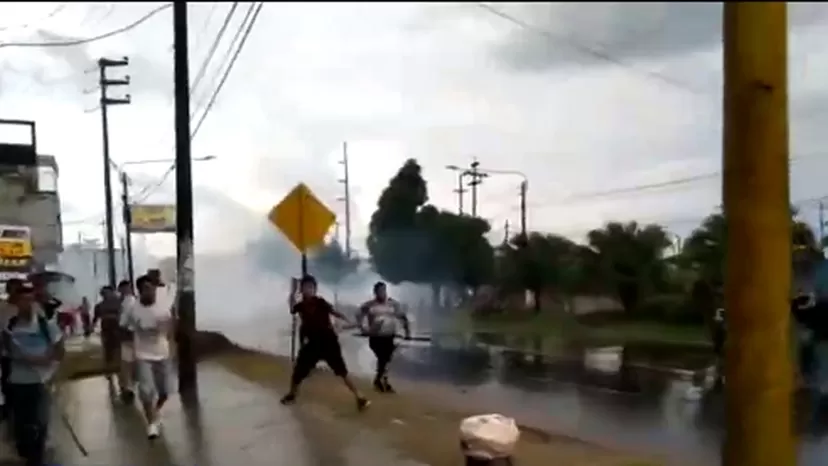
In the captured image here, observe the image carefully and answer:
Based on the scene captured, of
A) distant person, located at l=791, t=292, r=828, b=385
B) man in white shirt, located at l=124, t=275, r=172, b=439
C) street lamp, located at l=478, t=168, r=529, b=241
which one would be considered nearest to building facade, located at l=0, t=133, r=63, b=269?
man in white shirt, located at l=124, t=275, r=172, b=439

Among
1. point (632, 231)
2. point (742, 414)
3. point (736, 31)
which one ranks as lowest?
point (742, 414)

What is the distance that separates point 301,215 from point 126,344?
4.75ft

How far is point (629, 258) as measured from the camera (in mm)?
5043

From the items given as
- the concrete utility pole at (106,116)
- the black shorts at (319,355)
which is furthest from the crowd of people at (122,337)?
the concrete utility pole at (106,116)

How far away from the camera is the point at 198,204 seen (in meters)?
5.36

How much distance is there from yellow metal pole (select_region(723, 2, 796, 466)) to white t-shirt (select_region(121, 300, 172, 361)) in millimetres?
3104

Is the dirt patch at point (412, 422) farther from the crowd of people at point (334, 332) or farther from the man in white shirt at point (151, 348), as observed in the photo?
the man in white shirt at point (151, 348)

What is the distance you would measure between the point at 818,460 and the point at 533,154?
2306 millimetres

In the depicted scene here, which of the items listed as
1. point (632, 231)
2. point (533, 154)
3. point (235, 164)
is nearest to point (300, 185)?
point (235, 164)

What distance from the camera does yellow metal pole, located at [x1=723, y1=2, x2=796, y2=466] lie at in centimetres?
375

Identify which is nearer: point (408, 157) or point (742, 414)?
point (742, 414)

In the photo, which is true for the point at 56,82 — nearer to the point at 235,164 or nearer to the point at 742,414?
the point at 235,164

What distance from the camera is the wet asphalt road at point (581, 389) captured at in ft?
19.2

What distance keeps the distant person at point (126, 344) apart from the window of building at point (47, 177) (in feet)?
1.90
